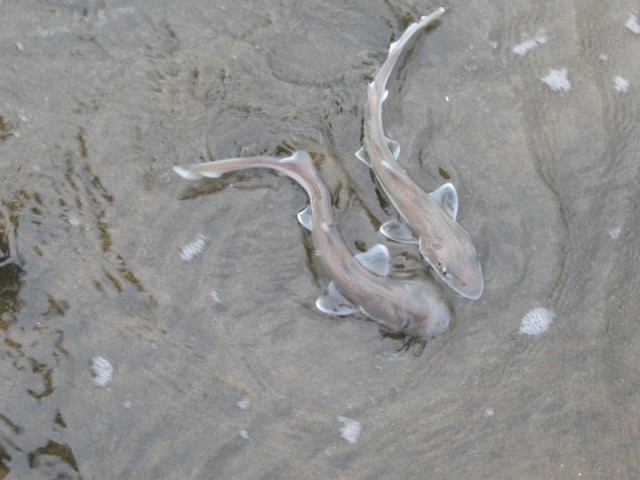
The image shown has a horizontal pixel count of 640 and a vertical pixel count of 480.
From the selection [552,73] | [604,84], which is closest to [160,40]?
[552,73]

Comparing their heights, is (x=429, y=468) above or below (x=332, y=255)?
below

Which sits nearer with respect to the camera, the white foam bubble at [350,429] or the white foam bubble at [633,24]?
the white foam bubble at [350,429]

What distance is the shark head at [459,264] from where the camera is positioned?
15.4ft

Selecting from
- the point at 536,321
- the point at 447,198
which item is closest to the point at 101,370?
the point at 447,198

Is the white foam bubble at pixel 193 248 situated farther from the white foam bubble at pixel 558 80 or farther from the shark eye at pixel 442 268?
the white foam bubble at pixel 558 80

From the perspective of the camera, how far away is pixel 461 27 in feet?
18.6

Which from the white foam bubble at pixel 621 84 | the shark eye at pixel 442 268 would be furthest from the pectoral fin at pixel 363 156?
the white foam bubble at pixel 621 84

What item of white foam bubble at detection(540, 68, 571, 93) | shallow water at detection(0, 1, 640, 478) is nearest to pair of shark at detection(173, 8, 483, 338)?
shallow water at detection(0, 1, 640, 478)

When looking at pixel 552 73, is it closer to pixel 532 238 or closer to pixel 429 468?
pixel 532 238

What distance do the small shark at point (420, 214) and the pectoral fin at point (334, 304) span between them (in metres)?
0.57

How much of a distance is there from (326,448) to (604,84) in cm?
343

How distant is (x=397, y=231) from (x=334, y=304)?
691 millimetres

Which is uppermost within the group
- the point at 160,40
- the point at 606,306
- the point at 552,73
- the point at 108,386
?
the point at 552,73

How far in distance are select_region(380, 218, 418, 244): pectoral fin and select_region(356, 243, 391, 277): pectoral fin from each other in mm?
123
